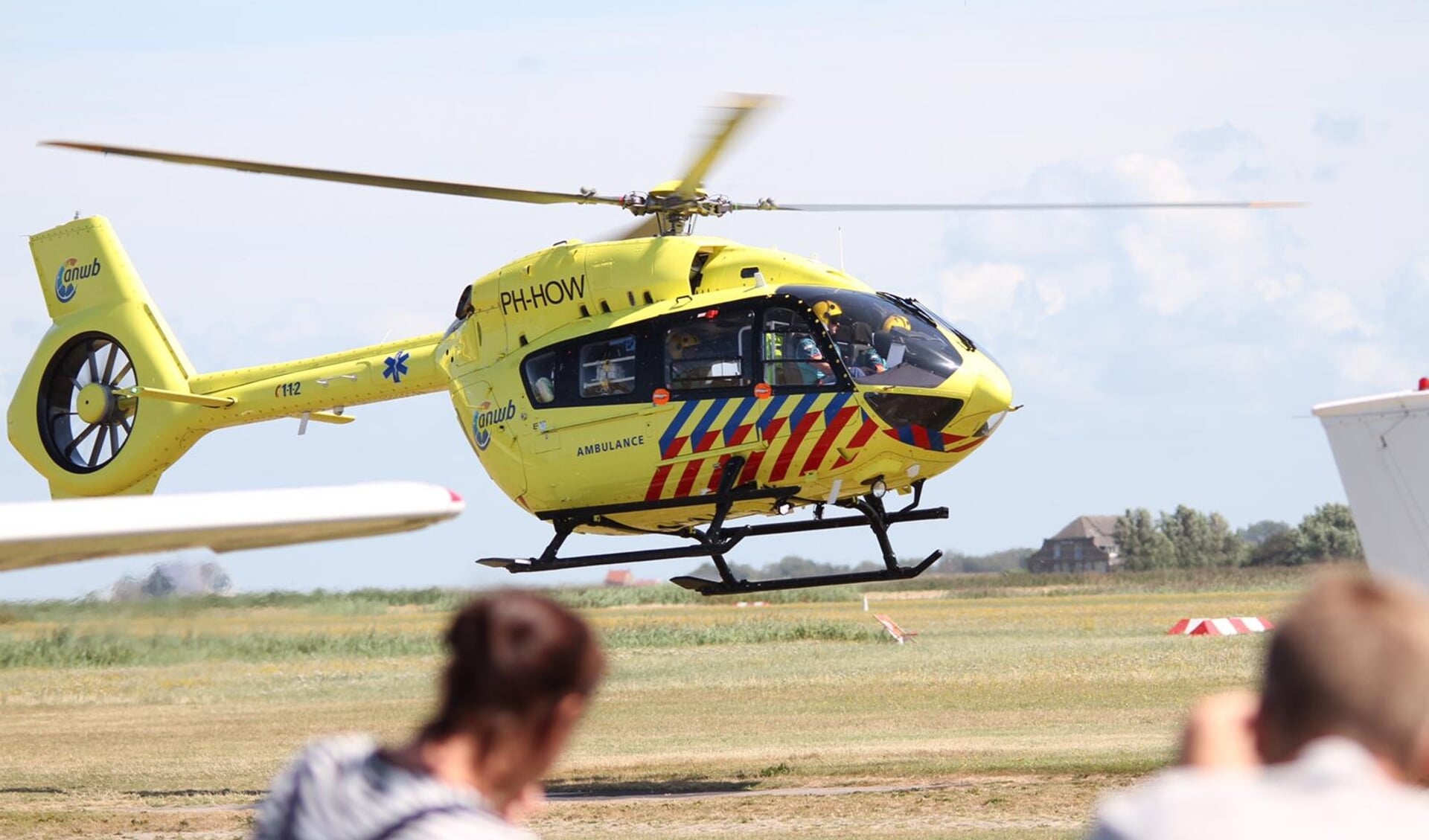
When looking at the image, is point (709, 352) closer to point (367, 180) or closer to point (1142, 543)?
point (367, 180)

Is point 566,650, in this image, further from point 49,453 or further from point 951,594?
point 951,594

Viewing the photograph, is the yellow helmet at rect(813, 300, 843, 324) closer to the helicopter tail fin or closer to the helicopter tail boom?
the helicopter tail boom

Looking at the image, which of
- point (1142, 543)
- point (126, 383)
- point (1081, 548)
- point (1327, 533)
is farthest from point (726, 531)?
point (1081, 548)

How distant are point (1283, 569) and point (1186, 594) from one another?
8267 mm

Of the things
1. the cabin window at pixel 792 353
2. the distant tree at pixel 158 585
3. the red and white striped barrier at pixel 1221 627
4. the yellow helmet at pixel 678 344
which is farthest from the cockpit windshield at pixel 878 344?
the red and white striped barrier at pixel 1221 627

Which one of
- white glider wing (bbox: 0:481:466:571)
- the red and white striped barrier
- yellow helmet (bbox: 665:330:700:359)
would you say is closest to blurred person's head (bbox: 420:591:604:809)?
white glider wing (bbox: 0:481:466:571)

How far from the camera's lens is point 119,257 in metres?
20.7

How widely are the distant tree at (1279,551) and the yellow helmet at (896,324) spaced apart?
270 feet

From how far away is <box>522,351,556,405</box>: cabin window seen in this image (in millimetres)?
16250

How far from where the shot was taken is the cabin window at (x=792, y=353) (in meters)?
15.1

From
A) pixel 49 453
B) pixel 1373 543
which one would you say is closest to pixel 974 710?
pixel 49 453

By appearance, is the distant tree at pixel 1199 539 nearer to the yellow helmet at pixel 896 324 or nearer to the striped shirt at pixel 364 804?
the yellow helmet at pixel 896 324

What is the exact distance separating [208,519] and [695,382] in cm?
1137

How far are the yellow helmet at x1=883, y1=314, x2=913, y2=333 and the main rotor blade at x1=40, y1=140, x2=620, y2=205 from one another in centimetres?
282
